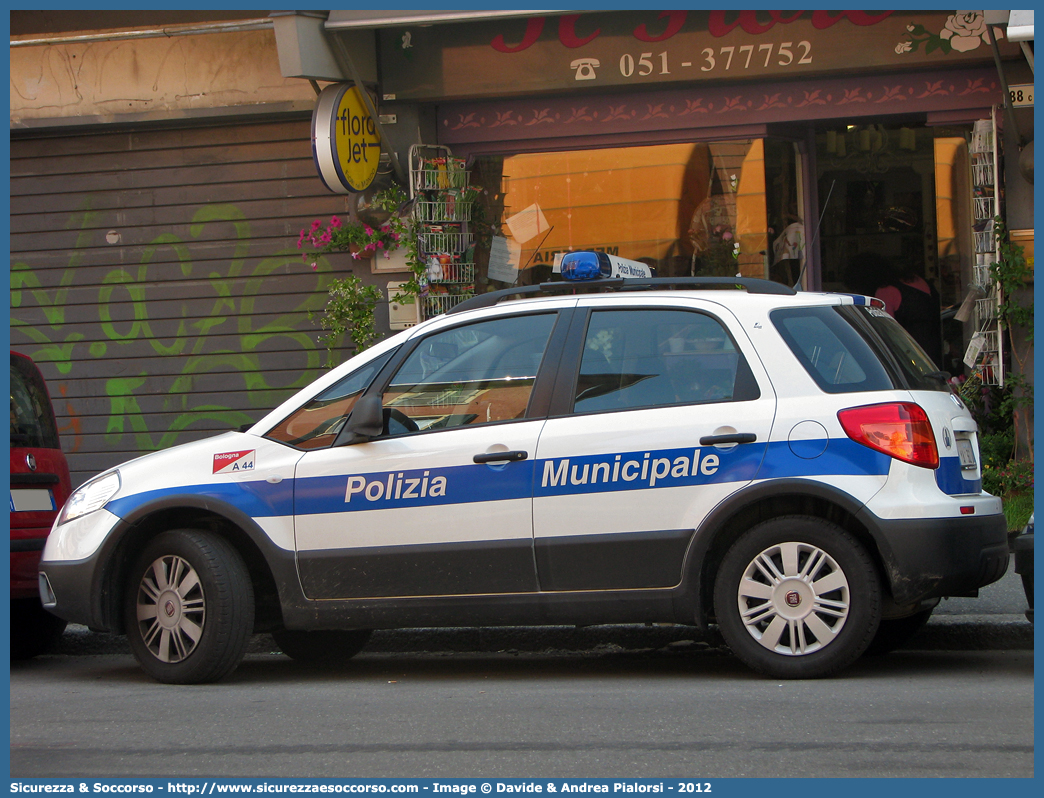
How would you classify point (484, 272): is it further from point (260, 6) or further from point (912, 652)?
point (912, 652)

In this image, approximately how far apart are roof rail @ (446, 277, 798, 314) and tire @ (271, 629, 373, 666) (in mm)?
1888

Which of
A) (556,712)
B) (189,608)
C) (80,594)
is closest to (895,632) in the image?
(556,712)

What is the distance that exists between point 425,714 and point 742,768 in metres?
1.45

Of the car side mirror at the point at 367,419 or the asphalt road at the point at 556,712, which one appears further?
the car side mirror at the point at 367,419

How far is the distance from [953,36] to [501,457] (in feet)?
20.5

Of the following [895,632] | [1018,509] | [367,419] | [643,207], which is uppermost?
[643,207]

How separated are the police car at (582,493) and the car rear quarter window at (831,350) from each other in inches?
0.4

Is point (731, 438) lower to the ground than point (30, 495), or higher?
higher

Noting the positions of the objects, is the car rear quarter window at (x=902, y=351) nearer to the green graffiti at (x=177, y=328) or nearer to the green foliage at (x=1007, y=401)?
the green foliage at (x=1007, y=401)

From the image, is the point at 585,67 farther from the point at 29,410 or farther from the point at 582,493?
the point at 582,493

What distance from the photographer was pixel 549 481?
5.11 meters

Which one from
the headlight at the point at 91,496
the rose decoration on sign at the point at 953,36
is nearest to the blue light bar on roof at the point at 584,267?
the headlight at the point at 91,496

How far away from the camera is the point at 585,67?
32.6 ft

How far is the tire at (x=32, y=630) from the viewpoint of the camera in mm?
6750
